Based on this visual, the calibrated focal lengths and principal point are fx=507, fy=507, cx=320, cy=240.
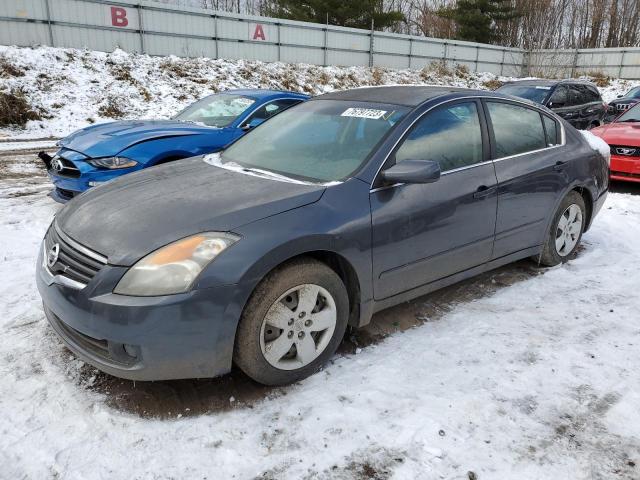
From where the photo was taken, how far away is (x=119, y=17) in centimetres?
1872

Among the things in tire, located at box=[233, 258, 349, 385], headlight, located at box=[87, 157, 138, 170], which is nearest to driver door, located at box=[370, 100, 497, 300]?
tire, located at box=[233, 258, 349, 385]

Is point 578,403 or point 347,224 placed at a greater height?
point 347,224

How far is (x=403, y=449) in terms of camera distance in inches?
91.7

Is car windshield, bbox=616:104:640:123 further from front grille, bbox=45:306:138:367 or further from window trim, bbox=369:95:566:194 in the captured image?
front grille, bbox=45:306:138:367

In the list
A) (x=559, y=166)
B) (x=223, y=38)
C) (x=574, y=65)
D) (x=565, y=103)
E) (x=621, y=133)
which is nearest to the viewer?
(x=559, y=166)

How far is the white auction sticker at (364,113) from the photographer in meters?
3.48

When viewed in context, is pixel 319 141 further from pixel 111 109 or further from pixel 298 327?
pixel 111 109

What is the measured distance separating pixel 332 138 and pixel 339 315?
1252 mm

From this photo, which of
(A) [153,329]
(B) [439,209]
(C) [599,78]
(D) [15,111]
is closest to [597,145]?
(B) [439,209]

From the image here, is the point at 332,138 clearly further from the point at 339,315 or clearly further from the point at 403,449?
the point at 403,449

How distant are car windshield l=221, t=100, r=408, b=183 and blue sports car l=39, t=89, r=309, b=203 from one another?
4.52ft

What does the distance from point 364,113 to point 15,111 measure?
13571mm

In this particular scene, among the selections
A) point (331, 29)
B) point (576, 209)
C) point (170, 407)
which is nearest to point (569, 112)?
point (576, 209)

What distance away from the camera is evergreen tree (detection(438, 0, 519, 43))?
1369 inches
